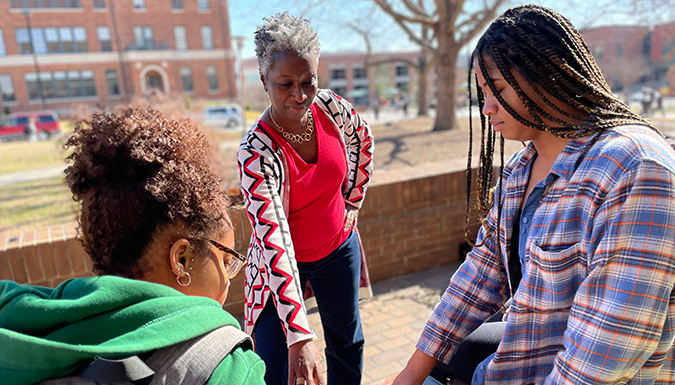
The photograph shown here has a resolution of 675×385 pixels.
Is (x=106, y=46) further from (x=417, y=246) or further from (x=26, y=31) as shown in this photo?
(x=417, y=246)

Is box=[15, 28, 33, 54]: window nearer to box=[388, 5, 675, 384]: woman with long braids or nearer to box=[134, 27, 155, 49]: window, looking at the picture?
box=[134, 27, 155, 49]: window

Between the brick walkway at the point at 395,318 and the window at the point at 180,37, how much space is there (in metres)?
49.3

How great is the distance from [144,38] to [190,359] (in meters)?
52.1

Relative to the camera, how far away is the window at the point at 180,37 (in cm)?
4734

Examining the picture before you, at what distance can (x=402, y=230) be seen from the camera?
4.05 meters

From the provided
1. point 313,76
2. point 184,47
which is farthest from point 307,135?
point 184,47

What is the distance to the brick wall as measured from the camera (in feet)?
10.5

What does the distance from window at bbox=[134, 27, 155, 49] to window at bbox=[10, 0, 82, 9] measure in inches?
211

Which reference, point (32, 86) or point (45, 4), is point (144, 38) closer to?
point (45, 4)

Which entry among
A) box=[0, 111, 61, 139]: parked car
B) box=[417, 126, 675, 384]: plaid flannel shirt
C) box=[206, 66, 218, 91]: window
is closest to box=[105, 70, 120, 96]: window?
box=[206, 66, 218, 91]: window

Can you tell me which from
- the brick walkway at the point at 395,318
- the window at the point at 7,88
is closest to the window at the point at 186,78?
the window at the point at 7,88

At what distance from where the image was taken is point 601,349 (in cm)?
106

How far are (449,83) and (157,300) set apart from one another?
533 inches

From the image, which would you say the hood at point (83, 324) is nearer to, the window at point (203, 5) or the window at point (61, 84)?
the window at point (61, 84)
